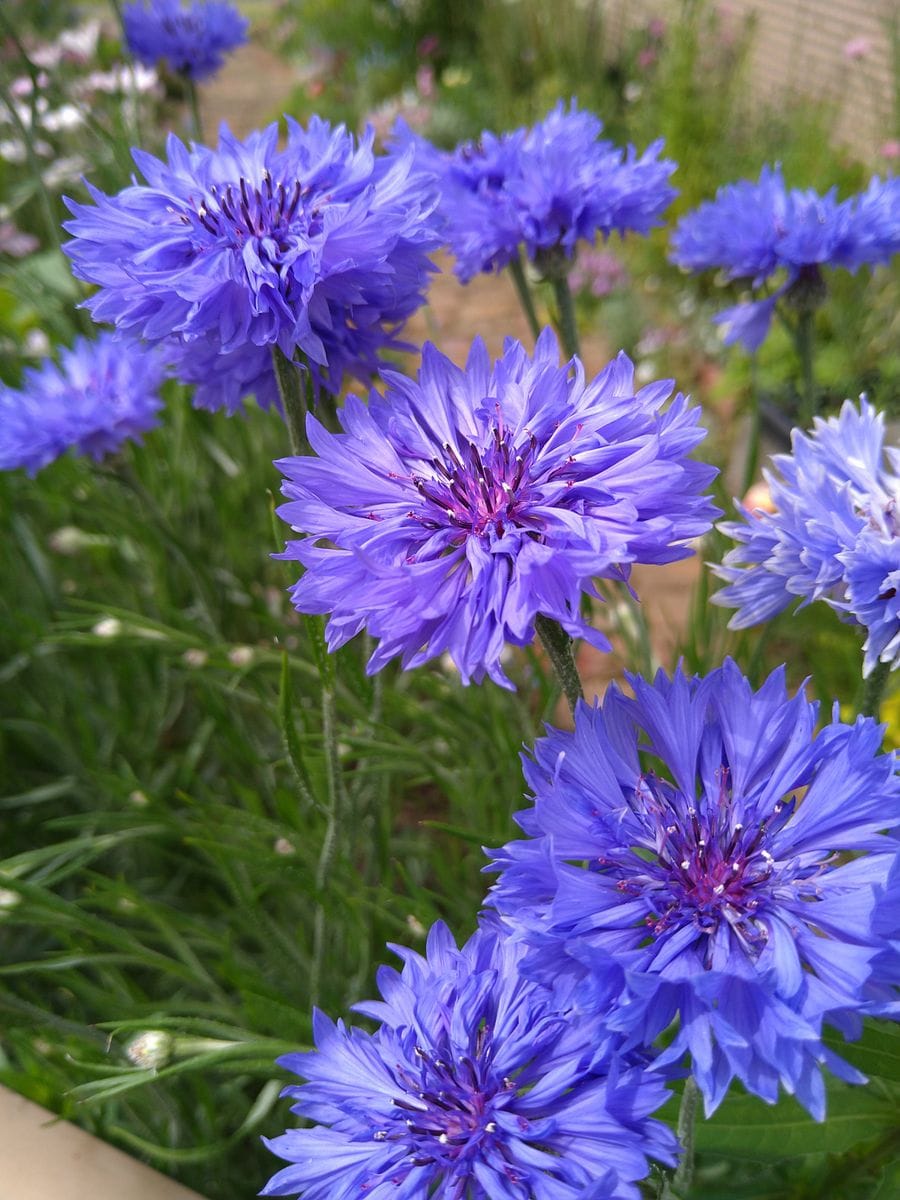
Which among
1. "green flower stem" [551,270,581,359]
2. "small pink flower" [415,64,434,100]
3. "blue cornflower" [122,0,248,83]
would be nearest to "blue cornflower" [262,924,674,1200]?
"green flower stem" [551,270,581,359]

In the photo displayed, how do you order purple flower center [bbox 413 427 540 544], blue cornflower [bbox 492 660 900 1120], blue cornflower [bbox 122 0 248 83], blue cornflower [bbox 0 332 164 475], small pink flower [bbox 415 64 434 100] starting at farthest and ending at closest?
small pink flower [bbox 415 64 434 100], blue cornflower [bbox 122 0 248 83], blue cornflower [bbox 0 332 164 475], purple flower center [bbox 413 427 540 544], blue cornflower [bbox 492 660 900 1120]

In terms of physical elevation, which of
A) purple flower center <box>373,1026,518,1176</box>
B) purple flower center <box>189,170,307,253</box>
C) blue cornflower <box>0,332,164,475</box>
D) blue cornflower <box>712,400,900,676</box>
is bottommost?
purple flower center <box>373,1026,518,1176</box>

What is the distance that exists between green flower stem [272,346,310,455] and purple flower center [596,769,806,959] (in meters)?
0.30

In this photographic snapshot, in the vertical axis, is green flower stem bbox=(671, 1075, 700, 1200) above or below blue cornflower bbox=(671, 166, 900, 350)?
below

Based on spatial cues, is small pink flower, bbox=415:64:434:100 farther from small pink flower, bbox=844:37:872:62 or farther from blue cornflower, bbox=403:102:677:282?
blue cornflower, bbox=403:102:677:282

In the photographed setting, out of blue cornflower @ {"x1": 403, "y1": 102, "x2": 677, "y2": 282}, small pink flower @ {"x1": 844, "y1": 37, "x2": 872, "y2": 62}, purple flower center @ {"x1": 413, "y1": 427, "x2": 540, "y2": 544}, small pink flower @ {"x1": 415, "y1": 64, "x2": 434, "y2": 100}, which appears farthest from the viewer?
small pink flower @ {"x1": 415, "y1": 64, "x2": 434, "y2": 100}

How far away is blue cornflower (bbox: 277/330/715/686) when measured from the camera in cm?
44

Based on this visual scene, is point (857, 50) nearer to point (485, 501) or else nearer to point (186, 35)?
point (186, 35)

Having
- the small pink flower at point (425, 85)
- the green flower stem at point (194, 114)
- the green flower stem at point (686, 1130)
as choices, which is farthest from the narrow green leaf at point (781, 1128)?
the small pink flower at point (425, 85)

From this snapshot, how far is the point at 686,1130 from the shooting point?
0.45m

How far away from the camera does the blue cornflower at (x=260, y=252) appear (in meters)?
0.55

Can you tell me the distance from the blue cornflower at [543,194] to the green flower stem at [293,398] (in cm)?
27

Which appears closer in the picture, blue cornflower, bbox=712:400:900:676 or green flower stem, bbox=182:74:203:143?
blue cornflower, bbox=712:400:900:676

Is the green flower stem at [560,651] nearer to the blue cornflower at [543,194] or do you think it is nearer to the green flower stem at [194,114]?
the blue cornflower at [543,194]
